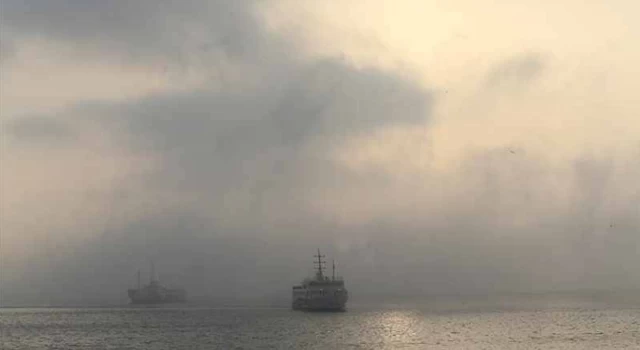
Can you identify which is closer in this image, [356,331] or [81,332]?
[356,331]

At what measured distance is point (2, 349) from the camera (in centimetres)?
10650

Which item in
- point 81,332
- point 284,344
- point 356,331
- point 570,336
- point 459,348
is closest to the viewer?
point 459,348

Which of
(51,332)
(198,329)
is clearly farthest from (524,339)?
(51,332)

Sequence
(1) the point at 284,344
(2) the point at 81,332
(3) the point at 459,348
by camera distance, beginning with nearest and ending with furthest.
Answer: (3) the point at 459,348, (1) the point at 284,344, (2) the point at 81,332

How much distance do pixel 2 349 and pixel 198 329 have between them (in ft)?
158

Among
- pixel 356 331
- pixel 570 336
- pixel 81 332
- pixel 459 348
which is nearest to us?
pixel 459 348

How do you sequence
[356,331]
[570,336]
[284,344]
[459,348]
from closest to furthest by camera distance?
1. [459,348]
2. [284,344]
3. [570,336]
4. [356,331]

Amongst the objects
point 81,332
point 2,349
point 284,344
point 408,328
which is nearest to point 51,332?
point 81,332

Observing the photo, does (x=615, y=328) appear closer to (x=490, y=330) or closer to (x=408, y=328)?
(x=490, y=330)

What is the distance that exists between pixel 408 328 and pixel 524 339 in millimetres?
38918

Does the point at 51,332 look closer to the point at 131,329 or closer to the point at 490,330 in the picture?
the point at 131,329

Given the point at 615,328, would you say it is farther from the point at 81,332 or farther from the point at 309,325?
the point at 81,332

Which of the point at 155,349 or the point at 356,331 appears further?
the point at 356,331

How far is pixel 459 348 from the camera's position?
97812 millimetres
